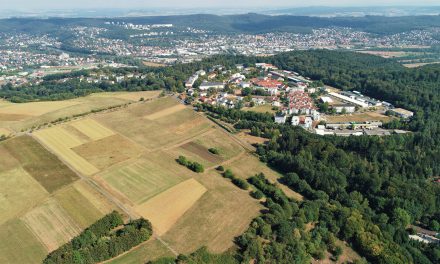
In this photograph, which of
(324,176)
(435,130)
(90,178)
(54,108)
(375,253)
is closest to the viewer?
(375,253)

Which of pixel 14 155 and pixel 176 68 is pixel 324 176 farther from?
pixel 176 68

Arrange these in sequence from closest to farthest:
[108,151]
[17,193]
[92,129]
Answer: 1. [17,193]
2. [108,151]
3. [92,129]

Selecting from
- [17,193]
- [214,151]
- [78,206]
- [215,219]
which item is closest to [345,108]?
[214,151]

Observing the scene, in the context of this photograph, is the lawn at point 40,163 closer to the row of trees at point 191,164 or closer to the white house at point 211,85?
the row of trees at point 191,164

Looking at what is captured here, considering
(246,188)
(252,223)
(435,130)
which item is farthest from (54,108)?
(435,130)

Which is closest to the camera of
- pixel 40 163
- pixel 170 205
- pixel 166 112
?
pixel 170 205

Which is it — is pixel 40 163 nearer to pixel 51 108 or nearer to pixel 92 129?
pixel 92 129

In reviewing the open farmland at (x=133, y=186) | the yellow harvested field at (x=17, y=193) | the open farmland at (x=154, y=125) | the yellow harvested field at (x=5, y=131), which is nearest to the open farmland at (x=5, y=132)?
the yellow harvested field at (x=5, y=131)

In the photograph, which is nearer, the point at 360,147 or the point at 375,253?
the point at 375,253
